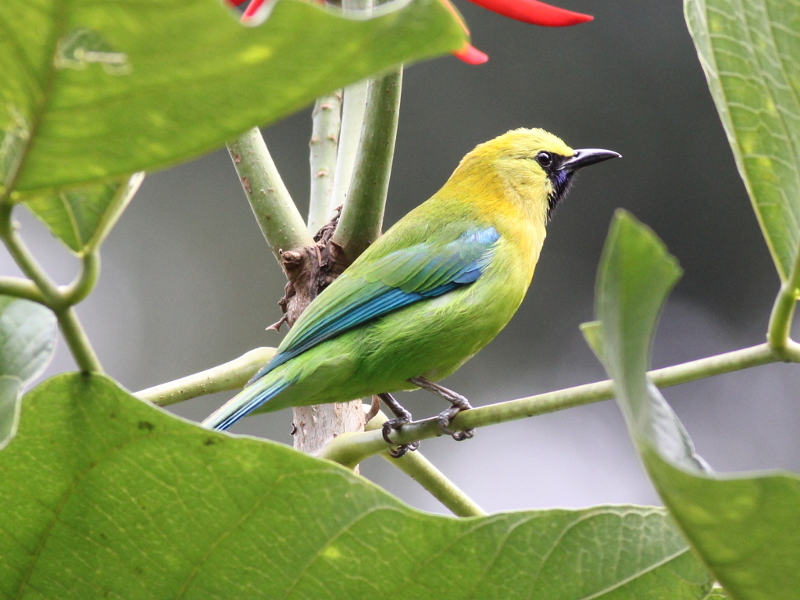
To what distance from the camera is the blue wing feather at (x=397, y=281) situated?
2984mm

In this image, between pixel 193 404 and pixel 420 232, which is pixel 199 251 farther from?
pixel 420 232

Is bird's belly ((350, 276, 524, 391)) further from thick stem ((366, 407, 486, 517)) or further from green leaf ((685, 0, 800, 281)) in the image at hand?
green leaf ((685, 0, 800, 281))

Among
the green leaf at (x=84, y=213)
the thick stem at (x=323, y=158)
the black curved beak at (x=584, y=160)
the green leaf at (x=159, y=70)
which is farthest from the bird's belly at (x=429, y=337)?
the green leaf at (x=159, y=70)

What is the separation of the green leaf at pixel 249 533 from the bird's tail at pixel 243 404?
147 cm

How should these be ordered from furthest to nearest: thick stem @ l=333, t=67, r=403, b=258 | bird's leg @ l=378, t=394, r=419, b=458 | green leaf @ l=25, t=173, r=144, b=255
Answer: thick stem @ l=333, t=67, r=403, b=258
bird's leg @ l=378, t=394, r=419, b=458
green leaf @ l=25, t=173, r=144, b=255

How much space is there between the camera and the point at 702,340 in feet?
26.8

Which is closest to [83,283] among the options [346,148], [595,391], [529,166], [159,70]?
[159,70]

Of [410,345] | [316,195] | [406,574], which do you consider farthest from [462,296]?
→ [406,574]

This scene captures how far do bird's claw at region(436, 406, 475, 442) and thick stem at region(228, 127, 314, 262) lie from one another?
56 cm

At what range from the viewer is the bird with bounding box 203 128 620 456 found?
9.09 feet

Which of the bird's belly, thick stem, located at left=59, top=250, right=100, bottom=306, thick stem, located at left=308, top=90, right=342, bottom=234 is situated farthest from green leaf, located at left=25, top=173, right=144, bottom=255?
the bird's belly

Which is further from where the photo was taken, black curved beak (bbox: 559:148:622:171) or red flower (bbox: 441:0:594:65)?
black curved beak (bbox: 559:148:622:171)

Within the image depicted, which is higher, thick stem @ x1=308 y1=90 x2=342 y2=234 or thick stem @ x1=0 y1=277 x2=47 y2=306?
thick stem @ x1=0 y1=277 x2=47 y2=306

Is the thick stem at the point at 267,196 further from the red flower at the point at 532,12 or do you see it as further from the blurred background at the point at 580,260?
the blurred background at the point at 580,260
